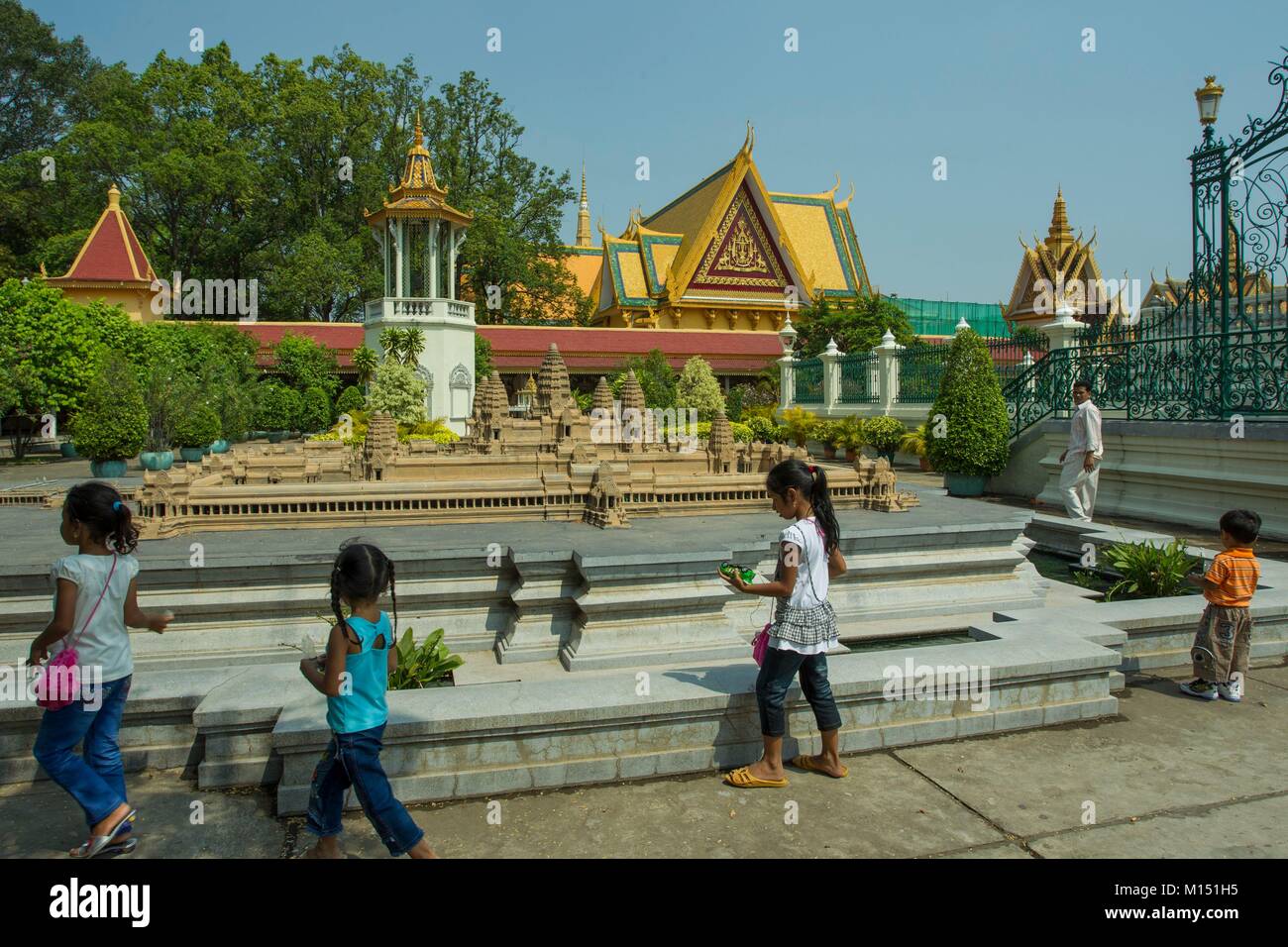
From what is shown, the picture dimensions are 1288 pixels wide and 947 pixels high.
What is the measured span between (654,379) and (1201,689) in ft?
81.0

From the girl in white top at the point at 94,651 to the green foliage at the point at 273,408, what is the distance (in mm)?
24742

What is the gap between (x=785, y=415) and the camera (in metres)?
24.4

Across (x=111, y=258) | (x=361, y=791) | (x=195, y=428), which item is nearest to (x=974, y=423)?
(x=361, y=791)

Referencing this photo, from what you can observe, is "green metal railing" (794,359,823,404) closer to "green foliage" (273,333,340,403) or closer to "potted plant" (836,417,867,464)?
"potted plant" (836,417,867,464)

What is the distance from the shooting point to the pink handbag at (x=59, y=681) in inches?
124

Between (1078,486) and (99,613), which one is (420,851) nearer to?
(99,613)

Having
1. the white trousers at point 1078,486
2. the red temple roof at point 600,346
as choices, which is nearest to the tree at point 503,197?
the red temple roof at point 600,346

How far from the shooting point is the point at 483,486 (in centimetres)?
855

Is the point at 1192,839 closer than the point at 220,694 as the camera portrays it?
Yes

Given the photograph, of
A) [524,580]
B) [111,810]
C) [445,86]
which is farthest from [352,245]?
[111,810]

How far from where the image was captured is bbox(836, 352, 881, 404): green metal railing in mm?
22441

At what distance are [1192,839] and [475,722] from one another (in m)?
2.86
